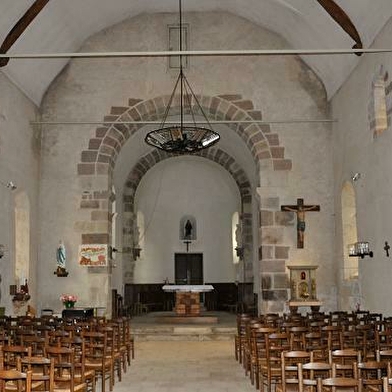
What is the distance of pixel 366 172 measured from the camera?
11281mm

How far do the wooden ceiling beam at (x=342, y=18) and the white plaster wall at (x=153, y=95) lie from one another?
314 centimetres

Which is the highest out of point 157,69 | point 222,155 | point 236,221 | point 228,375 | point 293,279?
point 157,69

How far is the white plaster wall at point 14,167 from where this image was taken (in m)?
11.8

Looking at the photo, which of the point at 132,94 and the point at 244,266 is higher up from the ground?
the point at 132,94

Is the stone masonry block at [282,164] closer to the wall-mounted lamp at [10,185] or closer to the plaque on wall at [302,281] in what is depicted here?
the plaque on wall at [302,281]

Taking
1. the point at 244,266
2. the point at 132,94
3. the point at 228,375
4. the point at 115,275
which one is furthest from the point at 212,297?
the point at 228,375

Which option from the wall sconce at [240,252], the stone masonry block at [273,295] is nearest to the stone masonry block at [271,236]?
the stone masonry block at [273,295]

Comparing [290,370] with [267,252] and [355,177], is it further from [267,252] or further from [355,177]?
[267,252]

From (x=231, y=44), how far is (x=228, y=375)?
845 centimetres

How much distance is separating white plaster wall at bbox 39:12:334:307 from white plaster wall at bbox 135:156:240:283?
639 cm

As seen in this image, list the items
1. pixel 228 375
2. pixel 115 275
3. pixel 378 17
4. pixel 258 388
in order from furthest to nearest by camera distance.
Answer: pixel 115 275 → pixel 378 17 → pixel 228 375 → pixel 258 388

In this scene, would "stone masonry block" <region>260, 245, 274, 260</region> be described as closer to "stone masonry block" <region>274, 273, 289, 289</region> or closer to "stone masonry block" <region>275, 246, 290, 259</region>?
"stone masonry block" <region>275, 246, 290, 259</region>

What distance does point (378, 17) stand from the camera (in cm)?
1012

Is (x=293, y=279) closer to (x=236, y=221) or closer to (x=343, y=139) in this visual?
(x=343, y=139)
